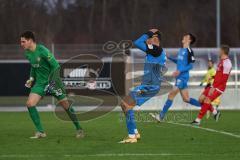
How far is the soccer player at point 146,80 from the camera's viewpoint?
12398 millimetres

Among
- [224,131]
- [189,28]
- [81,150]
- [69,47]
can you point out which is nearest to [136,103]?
[81,150]

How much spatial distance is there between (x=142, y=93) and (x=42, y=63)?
6.29 feet

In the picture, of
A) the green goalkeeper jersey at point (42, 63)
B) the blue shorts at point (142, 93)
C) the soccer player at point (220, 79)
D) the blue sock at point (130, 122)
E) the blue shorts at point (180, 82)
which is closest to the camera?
the blue sock at point (130, 122)

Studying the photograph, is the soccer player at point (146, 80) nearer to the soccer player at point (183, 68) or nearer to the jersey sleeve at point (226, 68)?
the soccer player at point (183, 68)

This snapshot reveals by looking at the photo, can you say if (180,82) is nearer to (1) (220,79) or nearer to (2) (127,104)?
(1) (220,79)

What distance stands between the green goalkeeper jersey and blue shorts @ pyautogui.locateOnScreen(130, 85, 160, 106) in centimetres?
154

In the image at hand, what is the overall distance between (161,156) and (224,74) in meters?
6.37

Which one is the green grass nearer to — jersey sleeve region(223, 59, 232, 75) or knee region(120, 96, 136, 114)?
knee region(120, 96, 136, 114)

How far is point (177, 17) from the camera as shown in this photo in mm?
52656

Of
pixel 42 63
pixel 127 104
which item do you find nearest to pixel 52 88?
pixel 42 63

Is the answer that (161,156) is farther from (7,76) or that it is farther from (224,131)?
(7,76)

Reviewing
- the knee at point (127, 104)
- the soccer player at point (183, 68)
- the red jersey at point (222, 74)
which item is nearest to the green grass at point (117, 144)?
the soccer player at point (183, 68)

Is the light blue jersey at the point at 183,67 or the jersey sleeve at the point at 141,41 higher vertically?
the jersey sleeve at the point at 141,41

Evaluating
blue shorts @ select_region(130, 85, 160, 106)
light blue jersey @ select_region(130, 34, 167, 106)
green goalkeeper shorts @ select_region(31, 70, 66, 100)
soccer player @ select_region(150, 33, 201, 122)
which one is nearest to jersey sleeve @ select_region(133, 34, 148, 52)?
light blue jersey @ select_region(130, 34, 167, 106)
